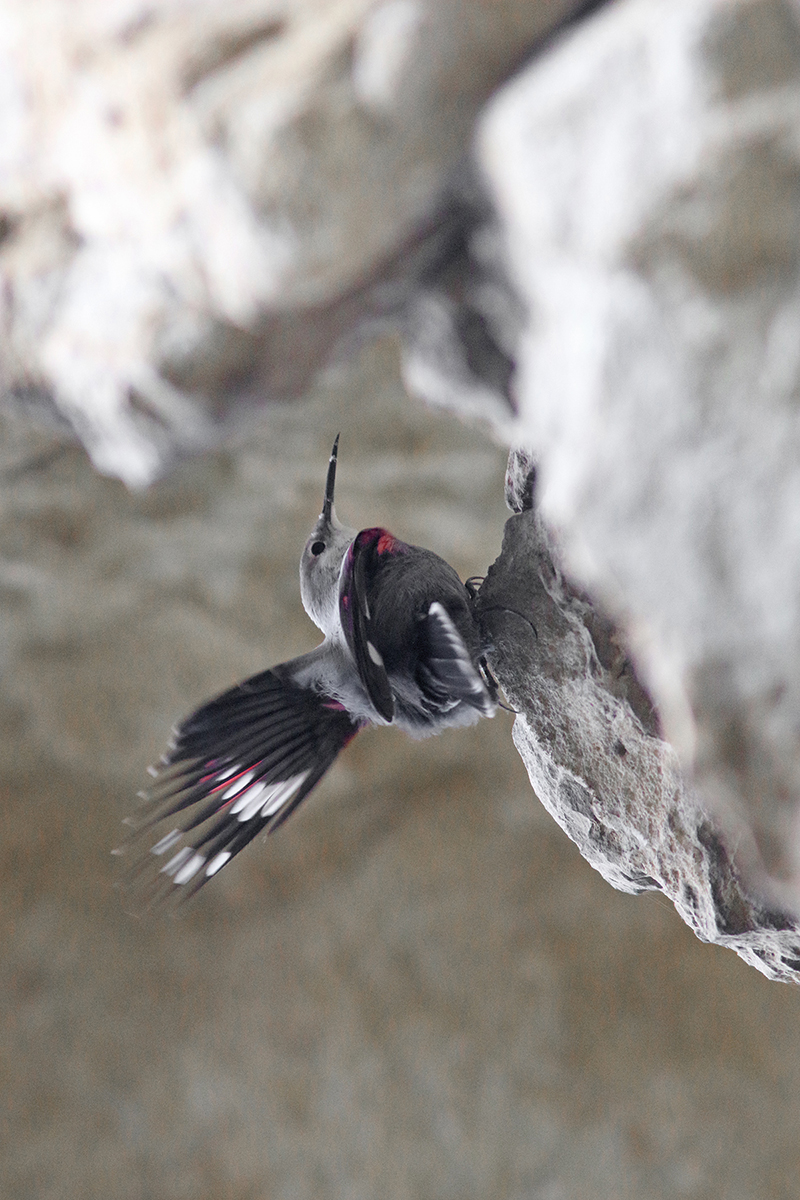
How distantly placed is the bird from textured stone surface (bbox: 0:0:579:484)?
0.54 ft

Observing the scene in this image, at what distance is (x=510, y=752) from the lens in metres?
1.98

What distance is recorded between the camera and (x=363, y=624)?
62cm

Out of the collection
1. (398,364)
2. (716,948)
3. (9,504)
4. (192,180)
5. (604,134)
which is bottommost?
(716,948)

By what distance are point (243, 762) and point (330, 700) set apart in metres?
0.07

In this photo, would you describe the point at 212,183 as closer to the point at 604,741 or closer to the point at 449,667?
the point at 449,667

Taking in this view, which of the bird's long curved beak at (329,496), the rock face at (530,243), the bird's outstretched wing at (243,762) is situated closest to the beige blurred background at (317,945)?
the bird's long curved beak at (329,496)

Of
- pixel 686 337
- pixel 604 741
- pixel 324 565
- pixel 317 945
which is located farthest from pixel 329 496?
pixel 317 945

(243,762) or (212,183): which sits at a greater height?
(212,183)

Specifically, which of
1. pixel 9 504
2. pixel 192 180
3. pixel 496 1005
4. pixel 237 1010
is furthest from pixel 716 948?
pixel 192 180

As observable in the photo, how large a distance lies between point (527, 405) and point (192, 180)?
189 millimetres

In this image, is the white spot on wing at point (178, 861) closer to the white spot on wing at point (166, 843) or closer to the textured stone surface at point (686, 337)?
the white spot on wing at point (166, 843)

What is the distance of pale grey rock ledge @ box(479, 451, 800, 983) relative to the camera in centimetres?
65

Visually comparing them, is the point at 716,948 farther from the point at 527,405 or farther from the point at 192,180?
the point at 192,180

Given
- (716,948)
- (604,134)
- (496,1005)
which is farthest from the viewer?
(716,948)
